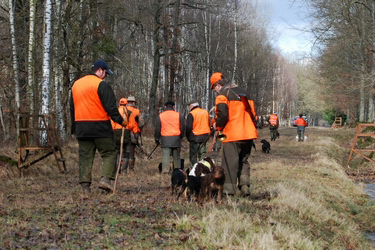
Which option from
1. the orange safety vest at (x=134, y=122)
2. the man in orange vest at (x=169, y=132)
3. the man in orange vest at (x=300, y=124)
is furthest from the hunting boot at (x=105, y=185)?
the man in orange vest at (x=300, y=124)

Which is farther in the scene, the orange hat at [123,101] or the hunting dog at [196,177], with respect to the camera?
the orange hat at [123,101]

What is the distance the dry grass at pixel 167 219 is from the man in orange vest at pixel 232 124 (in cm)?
51

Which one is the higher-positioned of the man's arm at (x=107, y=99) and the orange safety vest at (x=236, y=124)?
the man's arm at (x=107, y=99)

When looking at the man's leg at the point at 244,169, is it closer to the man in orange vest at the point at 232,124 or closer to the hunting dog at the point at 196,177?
the man in orange vest at the point at 232,124

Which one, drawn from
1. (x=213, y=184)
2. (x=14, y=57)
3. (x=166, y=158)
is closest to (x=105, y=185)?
(x=213, y=184)

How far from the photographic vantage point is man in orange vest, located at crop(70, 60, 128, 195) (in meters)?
7.77

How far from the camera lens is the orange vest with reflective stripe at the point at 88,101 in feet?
25.5

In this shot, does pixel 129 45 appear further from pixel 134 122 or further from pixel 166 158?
pixel 166 158

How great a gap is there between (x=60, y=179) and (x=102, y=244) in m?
6.88

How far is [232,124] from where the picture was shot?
25.7 feet

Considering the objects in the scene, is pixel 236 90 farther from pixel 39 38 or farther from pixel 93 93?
pixel 39 38

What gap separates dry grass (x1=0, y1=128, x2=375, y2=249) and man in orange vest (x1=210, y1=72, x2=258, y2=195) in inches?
20.3

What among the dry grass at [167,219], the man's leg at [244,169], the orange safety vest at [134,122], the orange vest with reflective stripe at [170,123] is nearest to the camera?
the dry grass at [167,219]

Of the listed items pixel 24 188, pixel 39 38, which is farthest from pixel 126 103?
pixel 39 38
